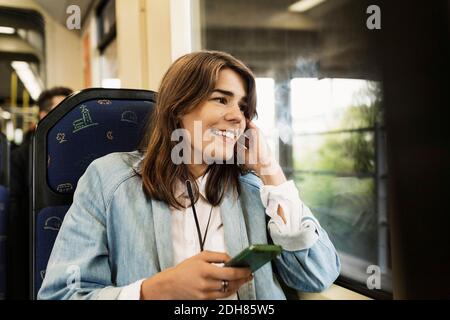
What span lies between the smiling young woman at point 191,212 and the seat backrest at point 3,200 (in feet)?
2.70

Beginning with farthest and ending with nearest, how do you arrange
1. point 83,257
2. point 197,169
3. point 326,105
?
point 326,105, point 197,169, point 83,257

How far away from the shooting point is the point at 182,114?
94 cm

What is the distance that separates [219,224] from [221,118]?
23 centimetres

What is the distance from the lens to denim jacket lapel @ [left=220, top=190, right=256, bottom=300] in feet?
3.01

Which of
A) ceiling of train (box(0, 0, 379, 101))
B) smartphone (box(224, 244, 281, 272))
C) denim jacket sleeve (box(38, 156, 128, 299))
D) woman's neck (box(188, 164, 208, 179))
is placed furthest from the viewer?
ceiling of train (box(0, 0, 379, 101))

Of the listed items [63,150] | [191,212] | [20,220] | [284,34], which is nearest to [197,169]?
[191,212]

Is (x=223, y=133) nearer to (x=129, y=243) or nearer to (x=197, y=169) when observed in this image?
(x=197, y=169)

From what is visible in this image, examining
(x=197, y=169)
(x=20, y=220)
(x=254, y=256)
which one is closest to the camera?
(x=254, y=256)

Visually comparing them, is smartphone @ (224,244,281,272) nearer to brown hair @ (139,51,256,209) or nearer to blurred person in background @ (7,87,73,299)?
brown hair @ (139,51,256,209)

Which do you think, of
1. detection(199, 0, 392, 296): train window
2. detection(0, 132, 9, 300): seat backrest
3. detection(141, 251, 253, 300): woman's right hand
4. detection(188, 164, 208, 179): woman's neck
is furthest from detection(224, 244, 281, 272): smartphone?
detection(0, 132, 9, 300): seat backrest

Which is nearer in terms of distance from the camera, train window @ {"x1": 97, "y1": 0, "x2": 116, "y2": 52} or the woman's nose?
the woman's nose
